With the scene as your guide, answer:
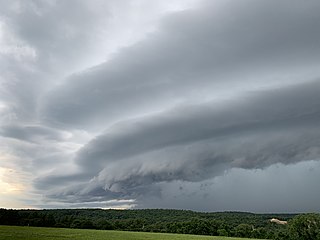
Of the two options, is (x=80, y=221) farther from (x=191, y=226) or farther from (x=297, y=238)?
(x=297, y=238)

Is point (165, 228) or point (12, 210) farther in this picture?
point (165, 228)

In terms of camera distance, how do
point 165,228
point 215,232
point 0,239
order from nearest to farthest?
1. point 0,239
2. point 215,232
3. point 165,228

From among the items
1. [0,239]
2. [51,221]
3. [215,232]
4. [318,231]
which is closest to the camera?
[0,239]

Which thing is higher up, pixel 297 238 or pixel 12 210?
pixel 12 210

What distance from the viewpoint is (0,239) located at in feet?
160

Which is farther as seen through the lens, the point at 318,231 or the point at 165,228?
the point at 165,228

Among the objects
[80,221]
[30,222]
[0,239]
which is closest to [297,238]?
[80,221]

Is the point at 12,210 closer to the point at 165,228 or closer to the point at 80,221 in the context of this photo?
the point at 80,221

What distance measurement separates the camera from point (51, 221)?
15175cm

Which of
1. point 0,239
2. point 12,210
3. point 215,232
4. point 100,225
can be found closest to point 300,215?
point 215,232

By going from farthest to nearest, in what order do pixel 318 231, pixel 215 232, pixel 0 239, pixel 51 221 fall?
pixel 215 232 → pixel 51 221 → pixel 318 231 → pixel 0 239

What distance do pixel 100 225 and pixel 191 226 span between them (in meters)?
43.2

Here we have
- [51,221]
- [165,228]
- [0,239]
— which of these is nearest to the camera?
[0,239]

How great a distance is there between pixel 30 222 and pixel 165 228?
6632 cm
